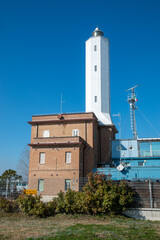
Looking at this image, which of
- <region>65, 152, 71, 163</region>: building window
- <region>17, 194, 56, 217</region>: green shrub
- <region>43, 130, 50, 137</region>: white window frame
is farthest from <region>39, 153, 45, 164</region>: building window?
<region>17, 194, 56, 217</region>: green shrub

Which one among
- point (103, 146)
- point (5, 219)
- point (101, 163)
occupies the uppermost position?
point (103, 146)

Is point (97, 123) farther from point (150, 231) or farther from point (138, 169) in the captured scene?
point (150, 231)

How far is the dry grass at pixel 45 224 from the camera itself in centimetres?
1263

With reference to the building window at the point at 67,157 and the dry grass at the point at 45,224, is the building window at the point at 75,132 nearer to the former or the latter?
the building window at the point at 67,157

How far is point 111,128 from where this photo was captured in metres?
37.5

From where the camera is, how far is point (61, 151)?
101 feet

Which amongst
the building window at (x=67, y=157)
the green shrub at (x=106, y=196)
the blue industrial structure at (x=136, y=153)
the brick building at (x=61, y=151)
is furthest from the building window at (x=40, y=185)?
the green shrub at (x=106, y=196)

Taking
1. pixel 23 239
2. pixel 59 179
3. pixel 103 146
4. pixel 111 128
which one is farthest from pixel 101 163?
pixel 23 239

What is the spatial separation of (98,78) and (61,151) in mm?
15292

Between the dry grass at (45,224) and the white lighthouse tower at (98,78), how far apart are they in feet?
71.2

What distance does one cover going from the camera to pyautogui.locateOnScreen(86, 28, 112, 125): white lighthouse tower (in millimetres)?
38781

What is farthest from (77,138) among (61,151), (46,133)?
(46,133)

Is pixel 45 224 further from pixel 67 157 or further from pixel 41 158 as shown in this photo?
pixel 41 158

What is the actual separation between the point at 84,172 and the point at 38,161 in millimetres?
6263
